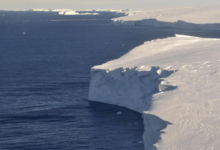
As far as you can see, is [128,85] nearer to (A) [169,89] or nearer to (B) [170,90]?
(A) [169,89]

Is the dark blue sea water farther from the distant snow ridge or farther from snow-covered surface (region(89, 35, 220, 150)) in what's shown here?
snow-covered surface (region(89, 35, 220, 150))

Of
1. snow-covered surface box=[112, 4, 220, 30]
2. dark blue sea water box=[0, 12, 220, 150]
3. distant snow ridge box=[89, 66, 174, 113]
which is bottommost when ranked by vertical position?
dark blue sea water box=[0, 12, 220, 150]

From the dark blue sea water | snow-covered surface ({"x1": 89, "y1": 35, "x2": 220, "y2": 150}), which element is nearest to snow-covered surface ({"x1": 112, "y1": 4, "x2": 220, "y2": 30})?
the dark blue sea water

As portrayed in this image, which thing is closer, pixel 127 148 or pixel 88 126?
pixel 127 148

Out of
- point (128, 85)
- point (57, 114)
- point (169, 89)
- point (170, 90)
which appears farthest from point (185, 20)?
point (170, 90)

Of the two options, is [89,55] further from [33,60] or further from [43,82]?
[43,82]

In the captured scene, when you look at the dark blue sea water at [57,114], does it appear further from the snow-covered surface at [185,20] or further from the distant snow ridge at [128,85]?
the snow-covered surface at [185,20]

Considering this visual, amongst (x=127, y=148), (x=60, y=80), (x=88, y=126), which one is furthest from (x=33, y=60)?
(x=127, y=148)
